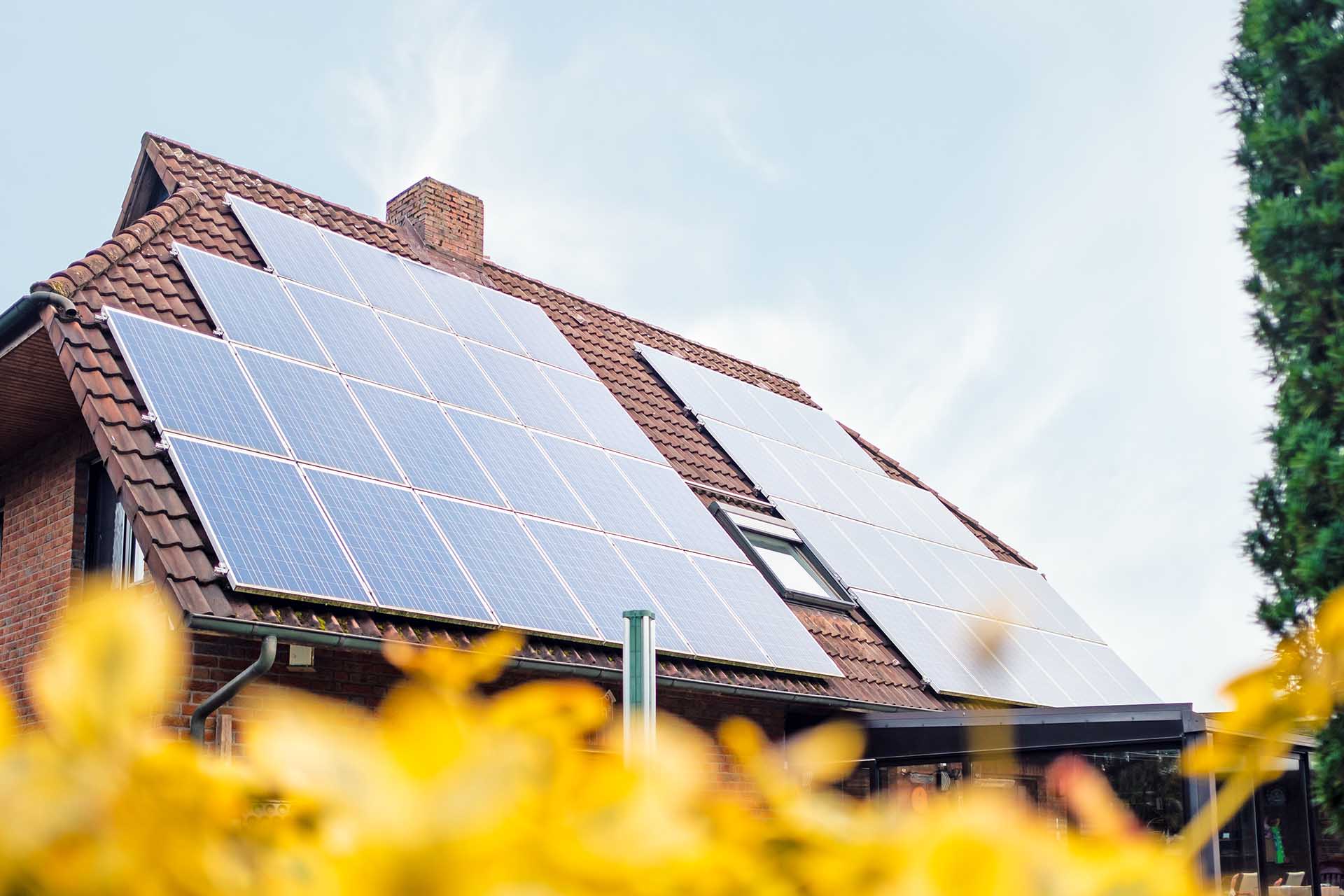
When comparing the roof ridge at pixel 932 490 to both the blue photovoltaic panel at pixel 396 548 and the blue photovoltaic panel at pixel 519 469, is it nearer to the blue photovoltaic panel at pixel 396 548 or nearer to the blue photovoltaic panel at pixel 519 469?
the blue photovoltaic panel at pixel 519 469

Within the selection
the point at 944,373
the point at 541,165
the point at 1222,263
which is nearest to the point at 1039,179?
the point at 944,373

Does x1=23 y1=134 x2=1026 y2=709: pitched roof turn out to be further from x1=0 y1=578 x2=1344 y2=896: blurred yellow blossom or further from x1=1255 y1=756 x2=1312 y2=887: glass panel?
x1=0 y1=578 x2=1344 y2=896: blurred yellow blossom

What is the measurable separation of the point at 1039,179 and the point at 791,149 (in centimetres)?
1963

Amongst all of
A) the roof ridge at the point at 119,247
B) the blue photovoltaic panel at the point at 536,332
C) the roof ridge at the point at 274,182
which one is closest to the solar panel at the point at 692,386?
the blue photovoltaic panel at the point at 536,332

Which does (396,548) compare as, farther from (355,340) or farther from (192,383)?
(355,340)

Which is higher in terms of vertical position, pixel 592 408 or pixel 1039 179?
pixel 1039 179

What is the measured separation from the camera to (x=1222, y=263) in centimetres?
729

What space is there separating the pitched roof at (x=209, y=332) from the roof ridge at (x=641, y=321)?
35 mm

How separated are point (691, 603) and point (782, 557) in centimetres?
258

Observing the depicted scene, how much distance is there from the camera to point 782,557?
11680 mm

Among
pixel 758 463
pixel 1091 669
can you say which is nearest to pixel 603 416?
pixel 758 463

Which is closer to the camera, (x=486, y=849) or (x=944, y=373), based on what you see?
(x=486, y=849)

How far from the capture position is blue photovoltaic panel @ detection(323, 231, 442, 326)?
10.7m

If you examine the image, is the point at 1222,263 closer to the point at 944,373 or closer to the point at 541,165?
the point at 944,373
